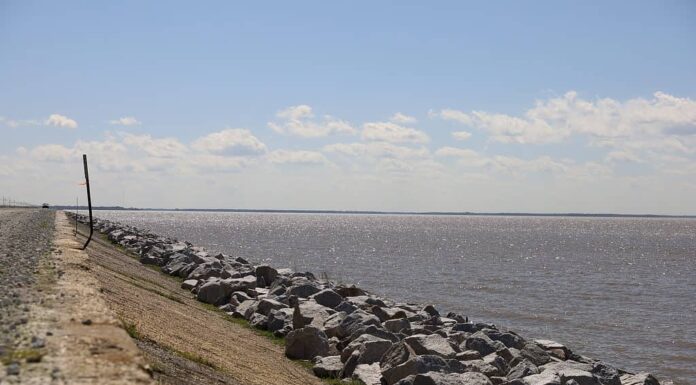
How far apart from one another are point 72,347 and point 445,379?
21.1ft

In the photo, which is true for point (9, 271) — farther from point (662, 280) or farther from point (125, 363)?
point (662, 280)

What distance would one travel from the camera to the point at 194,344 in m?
12.7

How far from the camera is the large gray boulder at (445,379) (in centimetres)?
1151

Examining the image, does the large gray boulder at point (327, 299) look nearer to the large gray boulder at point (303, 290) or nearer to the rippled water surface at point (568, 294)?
the large gray boulder at point (303, 290)

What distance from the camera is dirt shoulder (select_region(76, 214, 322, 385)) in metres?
9.97

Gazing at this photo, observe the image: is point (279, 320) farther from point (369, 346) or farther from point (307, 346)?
point (369, 346)

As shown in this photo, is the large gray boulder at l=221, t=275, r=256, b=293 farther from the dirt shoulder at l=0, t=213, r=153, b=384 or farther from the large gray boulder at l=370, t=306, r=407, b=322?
the dirt shoulder at l=0, t=213, r=153, b=384

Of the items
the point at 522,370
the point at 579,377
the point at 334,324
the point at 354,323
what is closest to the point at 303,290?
the point at 334,324

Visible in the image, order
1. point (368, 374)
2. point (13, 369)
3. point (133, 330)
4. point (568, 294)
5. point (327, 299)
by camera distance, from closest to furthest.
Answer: point (13, 369) < point (133, 330) < point (368, 374) < point (327, 299) < point (568, 294)

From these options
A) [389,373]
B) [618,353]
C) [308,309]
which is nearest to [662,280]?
[618,353]

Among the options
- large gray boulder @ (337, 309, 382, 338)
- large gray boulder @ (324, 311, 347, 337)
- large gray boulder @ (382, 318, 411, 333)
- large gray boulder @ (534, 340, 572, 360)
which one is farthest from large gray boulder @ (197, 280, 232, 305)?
large gray boulder @ (534, 340, 572, 360)

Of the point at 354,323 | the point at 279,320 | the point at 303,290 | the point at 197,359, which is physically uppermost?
the point at 197,359

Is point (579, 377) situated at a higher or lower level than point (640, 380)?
higher

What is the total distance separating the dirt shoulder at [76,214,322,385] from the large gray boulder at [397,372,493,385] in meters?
2.22
